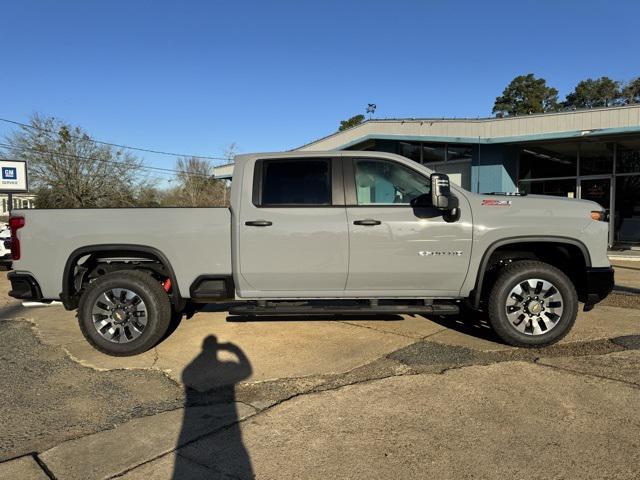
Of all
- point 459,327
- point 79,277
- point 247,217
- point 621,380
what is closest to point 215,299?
point 247,217

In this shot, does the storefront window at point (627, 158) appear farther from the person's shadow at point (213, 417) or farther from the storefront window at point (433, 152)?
the person's shadow at point (213, 417)

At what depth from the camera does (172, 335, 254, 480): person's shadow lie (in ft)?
10.1

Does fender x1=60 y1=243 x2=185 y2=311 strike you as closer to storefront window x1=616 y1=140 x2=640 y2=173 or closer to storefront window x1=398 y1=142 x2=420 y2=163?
storefront window x1=616 y1=140 x2=640 y2=173

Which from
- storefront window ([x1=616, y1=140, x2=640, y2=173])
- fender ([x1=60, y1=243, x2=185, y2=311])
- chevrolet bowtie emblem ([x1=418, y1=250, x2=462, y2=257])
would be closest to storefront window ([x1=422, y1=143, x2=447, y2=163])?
storefront window ([x1=616, y1=140, x2=640, y2=173])

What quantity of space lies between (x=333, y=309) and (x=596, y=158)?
13.1 metres

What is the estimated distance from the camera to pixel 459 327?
6.22 meters

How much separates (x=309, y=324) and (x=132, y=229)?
2509 mm

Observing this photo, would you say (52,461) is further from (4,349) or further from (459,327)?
(459,327)

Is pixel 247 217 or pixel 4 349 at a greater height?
pixel 247 217

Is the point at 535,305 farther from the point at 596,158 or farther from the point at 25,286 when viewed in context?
the point at 596,158

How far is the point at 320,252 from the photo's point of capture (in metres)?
5.07

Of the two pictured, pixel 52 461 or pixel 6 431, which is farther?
pixel 6 431

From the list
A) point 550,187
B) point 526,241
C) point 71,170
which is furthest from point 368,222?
point 71,170

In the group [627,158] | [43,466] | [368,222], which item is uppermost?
[627,158]
